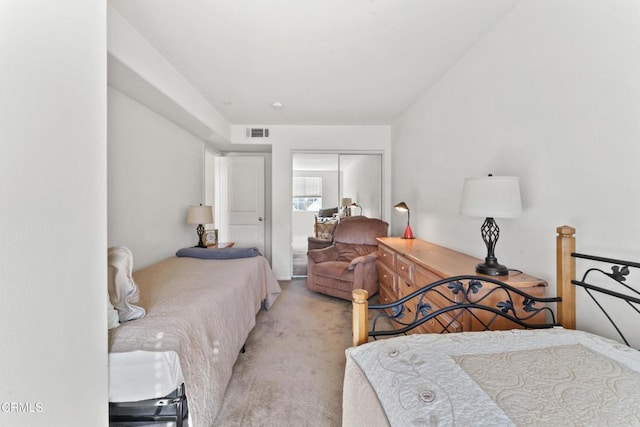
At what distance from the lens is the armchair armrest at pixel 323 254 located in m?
3.67

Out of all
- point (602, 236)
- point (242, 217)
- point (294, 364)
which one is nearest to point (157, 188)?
point (242, 217)

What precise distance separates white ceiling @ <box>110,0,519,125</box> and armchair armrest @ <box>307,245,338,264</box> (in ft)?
6.43

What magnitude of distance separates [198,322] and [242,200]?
3555mm

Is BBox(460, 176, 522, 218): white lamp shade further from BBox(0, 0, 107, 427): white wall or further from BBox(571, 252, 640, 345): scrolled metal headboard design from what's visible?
BBox(0, 0, 107, 427): white wall

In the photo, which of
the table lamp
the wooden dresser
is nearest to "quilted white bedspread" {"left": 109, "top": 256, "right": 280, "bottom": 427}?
the wooden dresser

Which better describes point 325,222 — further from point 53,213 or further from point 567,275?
point 53,213

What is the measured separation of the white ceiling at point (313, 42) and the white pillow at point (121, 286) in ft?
5.16

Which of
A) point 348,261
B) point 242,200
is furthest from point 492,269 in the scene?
point 242,200

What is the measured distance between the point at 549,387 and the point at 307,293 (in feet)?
10.1

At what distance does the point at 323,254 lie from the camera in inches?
146

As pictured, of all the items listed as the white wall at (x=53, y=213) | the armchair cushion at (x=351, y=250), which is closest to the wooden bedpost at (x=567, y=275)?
the white wall at (x=53, y=213)

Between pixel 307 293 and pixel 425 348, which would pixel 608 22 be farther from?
pixel 307 293

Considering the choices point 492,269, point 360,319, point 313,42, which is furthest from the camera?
point 313,42

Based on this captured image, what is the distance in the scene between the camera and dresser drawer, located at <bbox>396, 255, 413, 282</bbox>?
2.25 m
